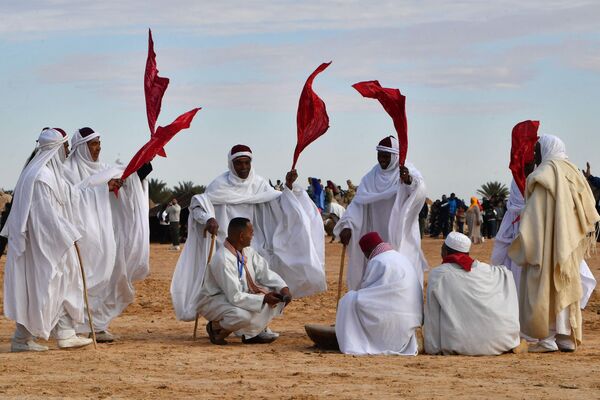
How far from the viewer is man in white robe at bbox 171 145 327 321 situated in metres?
12.9

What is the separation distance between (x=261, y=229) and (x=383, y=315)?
255cm

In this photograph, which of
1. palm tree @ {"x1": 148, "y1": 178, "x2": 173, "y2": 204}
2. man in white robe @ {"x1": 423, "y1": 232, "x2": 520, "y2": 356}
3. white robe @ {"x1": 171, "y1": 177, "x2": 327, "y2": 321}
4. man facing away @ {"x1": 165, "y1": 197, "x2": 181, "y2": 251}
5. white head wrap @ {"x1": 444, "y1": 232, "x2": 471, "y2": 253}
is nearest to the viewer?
man in white robe @ {"x1": 423, "y1": 232, "x2": 520, "y2": 356}

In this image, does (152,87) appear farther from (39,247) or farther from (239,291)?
(239,291)

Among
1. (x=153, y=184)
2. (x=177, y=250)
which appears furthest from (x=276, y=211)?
(x=153, y=184)

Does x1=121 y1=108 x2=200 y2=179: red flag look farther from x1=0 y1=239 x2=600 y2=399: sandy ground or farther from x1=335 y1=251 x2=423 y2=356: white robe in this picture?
x1=335 y1=251 x2=423 y2=356: white robe

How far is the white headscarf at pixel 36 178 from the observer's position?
11.2m

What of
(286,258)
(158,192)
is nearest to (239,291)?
(286,258)

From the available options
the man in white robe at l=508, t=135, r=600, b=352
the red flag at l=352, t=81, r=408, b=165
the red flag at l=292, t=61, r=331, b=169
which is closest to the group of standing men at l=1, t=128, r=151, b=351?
the red flag at l=292, t=61, r=331, b=169

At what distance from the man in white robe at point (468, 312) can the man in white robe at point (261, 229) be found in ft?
7.01

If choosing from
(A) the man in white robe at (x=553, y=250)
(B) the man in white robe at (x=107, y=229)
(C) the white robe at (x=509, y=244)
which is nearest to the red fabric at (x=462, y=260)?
(A) the man in white robe at (x=553, y=250)

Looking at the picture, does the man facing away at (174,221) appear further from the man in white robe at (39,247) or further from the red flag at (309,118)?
the man in white robe at (39,247)

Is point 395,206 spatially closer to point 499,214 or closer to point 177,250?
point 177,250

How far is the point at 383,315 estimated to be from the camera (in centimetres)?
1098

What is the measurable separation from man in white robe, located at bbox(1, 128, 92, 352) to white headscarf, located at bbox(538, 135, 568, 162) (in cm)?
435
